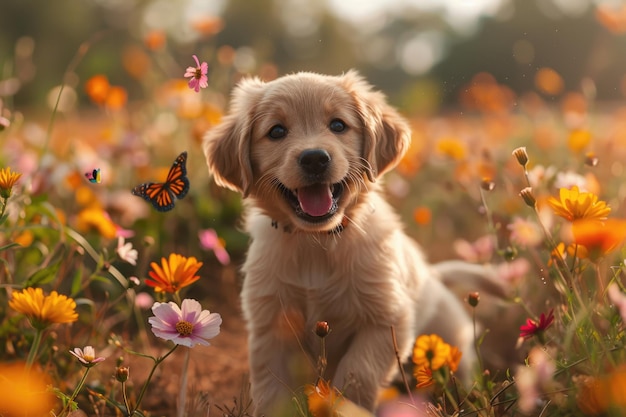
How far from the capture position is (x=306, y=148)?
2359 mm

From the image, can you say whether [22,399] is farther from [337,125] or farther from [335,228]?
[337,125]

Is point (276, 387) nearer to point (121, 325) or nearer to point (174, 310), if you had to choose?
point (174, 310)

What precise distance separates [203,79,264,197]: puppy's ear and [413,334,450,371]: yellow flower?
98cm

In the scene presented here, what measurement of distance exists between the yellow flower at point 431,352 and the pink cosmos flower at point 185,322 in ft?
2.07

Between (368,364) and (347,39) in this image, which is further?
(347,39)

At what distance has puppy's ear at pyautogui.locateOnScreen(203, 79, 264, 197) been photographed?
105 inches

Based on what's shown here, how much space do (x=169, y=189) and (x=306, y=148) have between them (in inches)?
21.2

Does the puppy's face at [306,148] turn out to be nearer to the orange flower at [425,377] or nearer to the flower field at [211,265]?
the flower field at [211,265]

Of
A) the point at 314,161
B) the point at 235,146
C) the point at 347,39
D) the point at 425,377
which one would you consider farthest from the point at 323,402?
the point at 347,39

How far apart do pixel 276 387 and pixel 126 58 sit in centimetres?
390

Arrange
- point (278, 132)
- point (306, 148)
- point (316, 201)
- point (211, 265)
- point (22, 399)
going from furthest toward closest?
point (211, 265) → point (278, 132) → point (316, 201) → point (306, 148) → point (22, 399)

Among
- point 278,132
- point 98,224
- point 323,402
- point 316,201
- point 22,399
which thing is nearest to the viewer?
point 22,399

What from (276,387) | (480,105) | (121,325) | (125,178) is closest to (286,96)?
(276,387)

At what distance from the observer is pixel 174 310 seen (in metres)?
1.75
